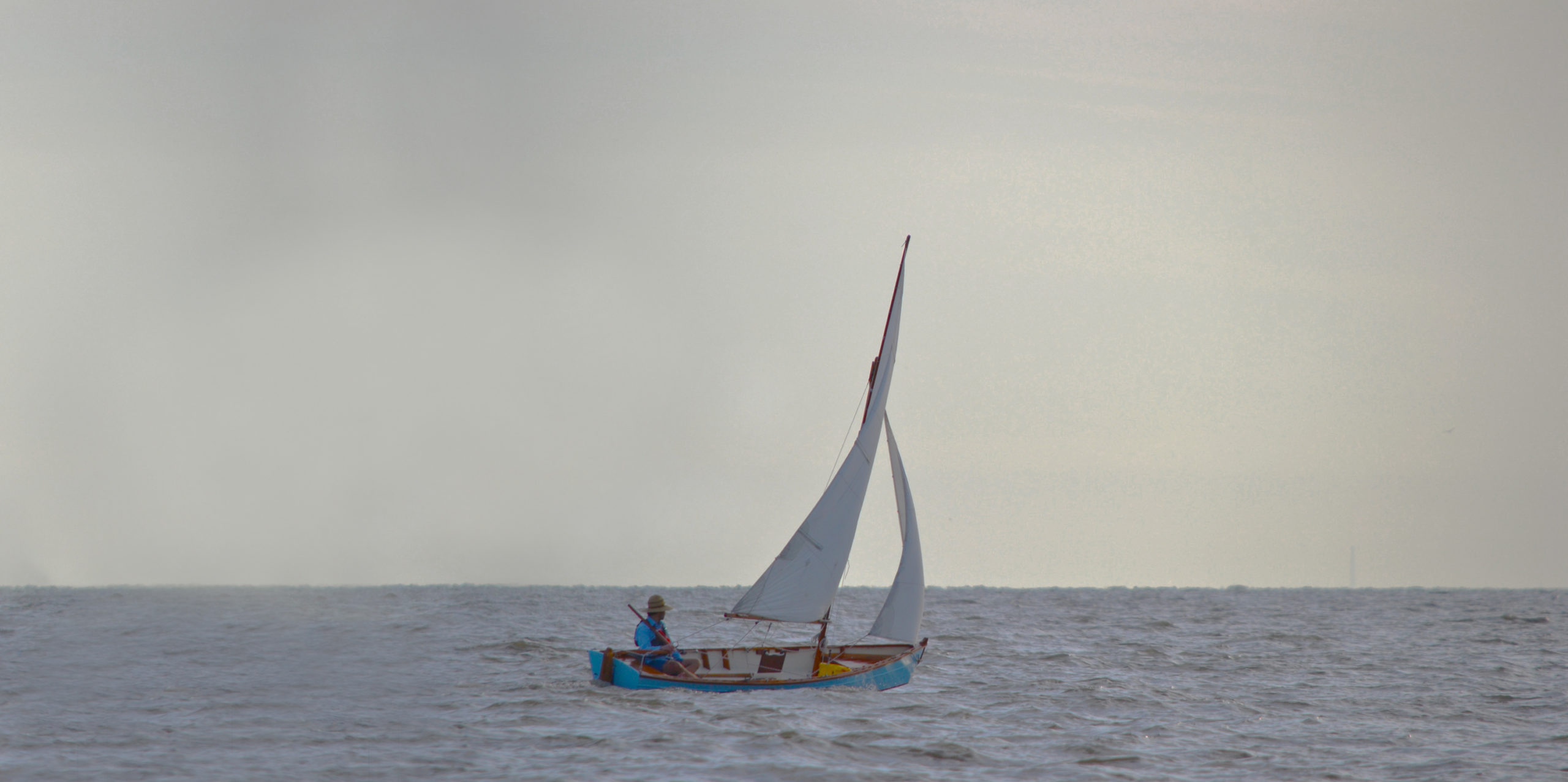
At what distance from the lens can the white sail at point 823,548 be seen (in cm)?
2872

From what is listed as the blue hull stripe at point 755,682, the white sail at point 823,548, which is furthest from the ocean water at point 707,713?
the white sail at point 823,548

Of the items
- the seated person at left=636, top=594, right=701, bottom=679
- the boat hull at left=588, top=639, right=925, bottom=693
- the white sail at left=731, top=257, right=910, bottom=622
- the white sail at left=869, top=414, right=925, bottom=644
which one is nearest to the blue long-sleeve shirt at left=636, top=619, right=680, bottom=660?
the seated person at left=636, top=594, right=701, bottom=679

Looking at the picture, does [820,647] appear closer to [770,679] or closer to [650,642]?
[770,679]

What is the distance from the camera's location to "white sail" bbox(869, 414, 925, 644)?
2888cm

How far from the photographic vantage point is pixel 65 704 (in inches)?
981

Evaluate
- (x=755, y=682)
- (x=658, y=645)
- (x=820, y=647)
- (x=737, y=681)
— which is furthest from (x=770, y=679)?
(x=658, y=645)

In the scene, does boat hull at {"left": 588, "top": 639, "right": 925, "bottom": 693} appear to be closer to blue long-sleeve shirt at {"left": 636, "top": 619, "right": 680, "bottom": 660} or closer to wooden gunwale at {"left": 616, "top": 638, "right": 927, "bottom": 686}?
wooden gunwale at {"left": 616, "top": 638, "right": 927, "bottom": 686}

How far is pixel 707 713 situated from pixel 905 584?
5843 mm

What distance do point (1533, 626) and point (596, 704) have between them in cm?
5927

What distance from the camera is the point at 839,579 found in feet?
95.3

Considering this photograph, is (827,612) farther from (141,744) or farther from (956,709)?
(141,744)

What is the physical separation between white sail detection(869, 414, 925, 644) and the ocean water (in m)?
1.63

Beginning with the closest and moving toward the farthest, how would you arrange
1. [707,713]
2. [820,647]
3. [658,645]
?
[707,713] → [658,645] → [820,647]

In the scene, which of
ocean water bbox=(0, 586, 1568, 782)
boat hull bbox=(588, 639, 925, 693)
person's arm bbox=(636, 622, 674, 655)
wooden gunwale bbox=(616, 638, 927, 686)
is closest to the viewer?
ocean water bbox=(0, 586, 1568, 782)
